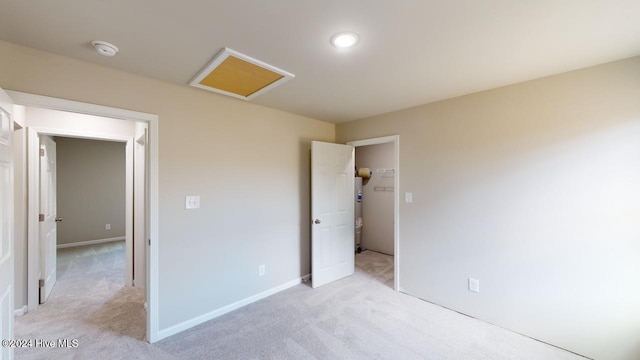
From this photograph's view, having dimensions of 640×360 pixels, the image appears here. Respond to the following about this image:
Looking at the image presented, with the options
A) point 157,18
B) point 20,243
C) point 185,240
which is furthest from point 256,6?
point 20,243

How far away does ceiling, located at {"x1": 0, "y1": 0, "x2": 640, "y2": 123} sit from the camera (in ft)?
4.27

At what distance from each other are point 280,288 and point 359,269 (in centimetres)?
142

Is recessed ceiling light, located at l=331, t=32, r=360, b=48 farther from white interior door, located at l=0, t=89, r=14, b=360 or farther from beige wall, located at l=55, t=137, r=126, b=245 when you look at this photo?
beige wall, located at l=55, t=137, r=126, b=245

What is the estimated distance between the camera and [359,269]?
3.99m

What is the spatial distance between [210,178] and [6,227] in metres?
1.36

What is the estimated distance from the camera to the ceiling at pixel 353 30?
1.30 metres

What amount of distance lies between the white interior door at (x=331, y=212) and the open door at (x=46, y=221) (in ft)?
10.6

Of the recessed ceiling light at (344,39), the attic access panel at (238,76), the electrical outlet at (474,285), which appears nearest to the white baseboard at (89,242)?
the attic access panel at (238,76)

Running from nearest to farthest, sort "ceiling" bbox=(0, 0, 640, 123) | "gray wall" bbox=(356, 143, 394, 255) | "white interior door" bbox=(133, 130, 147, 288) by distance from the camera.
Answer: "ceiling" bbox=(0, 0, 640, 123) < "white interior door" bbox=(133, 130, 147, 288) < "gray wall" bbox=(356, 143, 394, 255)

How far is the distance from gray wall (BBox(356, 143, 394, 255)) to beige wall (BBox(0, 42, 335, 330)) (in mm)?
2144

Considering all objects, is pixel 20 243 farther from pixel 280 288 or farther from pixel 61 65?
pixel 280 288

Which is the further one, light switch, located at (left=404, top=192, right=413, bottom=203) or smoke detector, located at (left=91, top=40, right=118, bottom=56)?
light switch, located at (left=404, top=192, right=413, bottom=203)

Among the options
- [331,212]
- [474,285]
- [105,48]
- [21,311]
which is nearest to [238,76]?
[105,48]

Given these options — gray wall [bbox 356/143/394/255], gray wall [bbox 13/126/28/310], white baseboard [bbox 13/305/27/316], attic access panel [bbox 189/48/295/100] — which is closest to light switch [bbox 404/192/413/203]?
gray wall [bbox 356/143/394/255]
